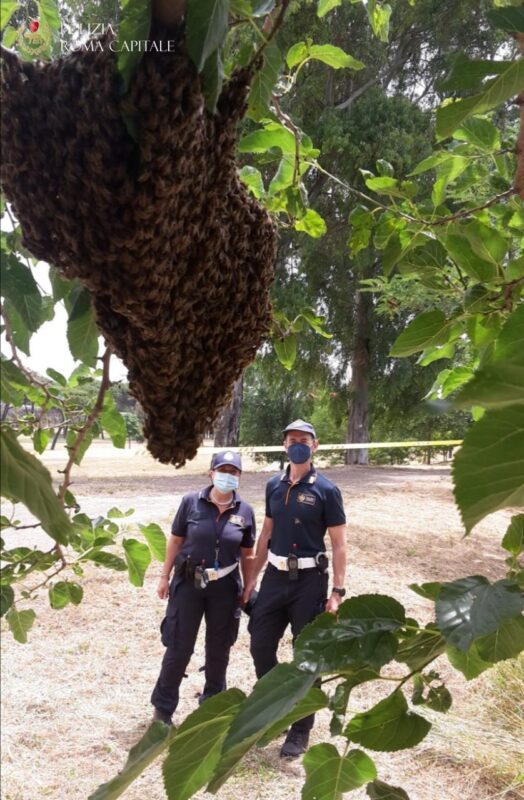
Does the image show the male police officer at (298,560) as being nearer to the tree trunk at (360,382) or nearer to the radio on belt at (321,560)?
the radio on belt at (321,560)

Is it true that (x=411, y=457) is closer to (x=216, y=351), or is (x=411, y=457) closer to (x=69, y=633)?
(x=69, y=633)

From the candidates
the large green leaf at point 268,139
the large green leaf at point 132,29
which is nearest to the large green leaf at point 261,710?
the large green leaf at point 132,29

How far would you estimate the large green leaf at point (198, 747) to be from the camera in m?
0.57

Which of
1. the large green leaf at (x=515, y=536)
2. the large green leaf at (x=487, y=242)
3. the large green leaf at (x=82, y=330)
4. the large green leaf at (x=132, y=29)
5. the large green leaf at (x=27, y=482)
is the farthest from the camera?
the large green leaf at (x=487, y=242)

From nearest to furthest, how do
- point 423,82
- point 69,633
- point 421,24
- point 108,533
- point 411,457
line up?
point 108,533
point 69,633
point 421,24
point 423,82
point 411,457

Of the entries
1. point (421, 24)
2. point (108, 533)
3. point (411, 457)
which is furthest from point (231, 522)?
point (411, 457)

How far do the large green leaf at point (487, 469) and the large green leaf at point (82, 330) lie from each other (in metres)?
0.41

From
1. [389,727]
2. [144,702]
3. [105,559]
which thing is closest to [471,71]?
[389,727]

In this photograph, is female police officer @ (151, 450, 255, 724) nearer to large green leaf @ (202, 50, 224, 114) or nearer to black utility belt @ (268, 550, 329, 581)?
black utility belt @ (268, 550, 329, 581)

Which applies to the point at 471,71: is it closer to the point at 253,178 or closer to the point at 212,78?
the point at 212,78

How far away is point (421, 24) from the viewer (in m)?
9.85

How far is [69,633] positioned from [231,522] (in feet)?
5.89

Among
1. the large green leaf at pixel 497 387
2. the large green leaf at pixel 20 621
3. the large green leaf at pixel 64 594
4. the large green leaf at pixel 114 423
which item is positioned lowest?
the large green leaf at pixel 20 621

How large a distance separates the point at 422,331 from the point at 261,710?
26.5 inches
